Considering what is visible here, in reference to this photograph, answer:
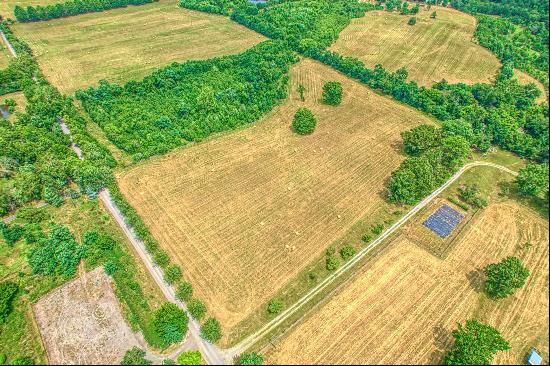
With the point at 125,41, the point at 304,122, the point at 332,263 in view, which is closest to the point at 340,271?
the point at 332,263

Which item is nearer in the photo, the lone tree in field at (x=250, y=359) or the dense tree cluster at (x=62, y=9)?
the lone tree in field at (x=250, y=359)

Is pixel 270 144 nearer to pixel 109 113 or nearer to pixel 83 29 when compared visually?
pixel 109 113

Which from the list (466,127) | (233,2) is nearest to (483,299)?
(466,127)

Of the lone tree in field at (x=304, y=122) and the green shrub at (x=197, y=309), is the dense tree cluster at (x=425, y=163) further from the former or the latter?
the green shrub at (x=197, y=309)

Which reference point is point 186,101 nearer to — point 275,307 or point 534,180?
point 275,307

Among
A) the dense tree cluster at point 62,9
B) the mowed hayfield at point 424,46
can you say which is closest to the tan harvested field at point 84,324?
the mowed hayfield at point 424,46
